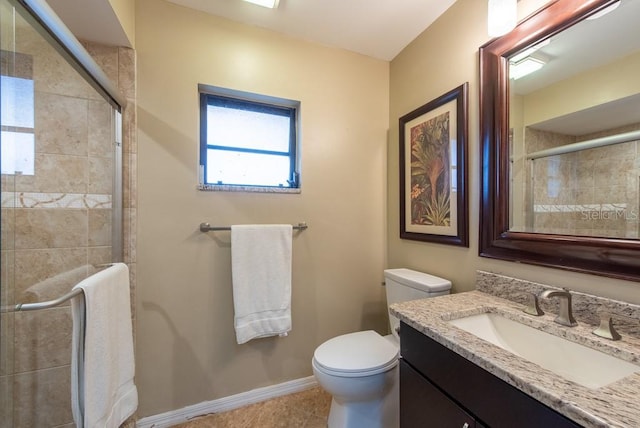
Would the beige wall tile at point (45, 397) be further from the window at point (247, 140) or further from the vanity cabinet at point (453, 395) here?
the vanity cabinet at point (453, 395)

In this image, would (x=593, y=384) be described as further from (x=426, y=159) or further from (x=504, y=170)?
(x=426, y=159)

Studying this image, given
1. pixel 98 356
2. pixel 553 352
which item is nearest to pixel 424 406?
pixel 553 352

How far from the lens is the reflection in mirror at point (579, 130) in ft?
2.72

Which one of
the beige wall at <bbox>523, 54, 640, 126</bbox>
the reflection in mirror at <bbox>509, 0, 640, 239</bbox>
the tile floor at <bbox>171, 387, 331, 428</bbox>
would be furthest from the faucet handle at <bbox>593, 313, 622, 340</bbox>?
the tile floor at <bbox>171, 387, 331, 428</bbox>

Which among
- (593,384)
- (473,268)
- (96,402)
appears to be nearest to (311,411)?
(96,402)

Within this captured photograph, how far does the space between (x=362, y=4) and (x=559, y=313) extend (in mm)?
1702

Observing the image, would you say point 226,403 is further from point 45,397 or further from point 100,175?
point 100,175

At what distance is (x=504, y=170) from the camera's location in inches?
45.3

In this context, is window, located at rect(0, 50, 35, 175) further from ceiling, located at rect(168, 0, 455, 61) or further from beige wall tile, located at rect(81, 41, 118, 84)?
ceiling, located at rect(168, 0, 455, 61)

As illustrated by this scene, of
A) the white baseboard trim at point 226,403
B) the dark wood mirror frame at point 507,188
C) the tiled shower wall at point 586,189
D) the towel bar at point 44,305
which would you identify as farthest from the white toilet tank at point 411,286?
the towel bar at point 44,305

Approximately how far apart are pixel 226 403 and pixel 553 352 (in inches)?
64.5

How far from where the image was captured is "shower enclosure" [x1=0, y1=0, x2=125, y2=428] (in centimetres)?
83

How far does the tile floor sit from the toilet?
0.22m

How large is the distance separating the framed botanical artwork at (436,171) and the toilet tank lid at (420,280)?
214 millimetres
